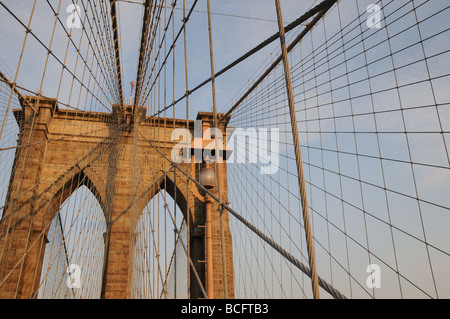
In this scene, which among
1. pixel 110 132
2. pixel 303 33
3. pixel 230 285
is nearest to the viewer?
pixel 303 33

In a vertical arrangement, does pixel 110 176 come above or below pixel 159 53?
below

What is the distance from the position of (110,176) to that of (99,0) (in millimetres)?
5021

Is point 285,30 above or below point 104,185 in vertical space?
above

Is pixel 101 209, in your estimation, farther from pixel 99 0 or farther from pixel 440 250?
pixel 440 250

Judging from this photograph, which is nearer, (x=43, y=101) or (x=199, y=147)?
(x=199, y=147)

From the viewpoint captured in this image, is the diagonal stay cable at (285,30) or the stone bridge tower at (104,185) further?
the stone bridge tower at (104,185)

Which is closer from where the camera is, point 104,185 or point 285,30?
point 285,30

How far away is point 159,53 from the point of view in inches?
345

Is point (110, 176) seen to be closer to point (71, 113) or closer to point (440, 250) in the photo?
point (71, 113)

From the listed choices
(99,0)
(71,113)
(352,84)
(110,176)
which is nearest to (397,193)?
(352,84)

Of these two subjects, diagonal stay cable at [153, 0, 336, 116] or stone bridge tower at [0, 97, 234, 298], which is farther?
stone bridge tower at [0, 97, 234, 298]
